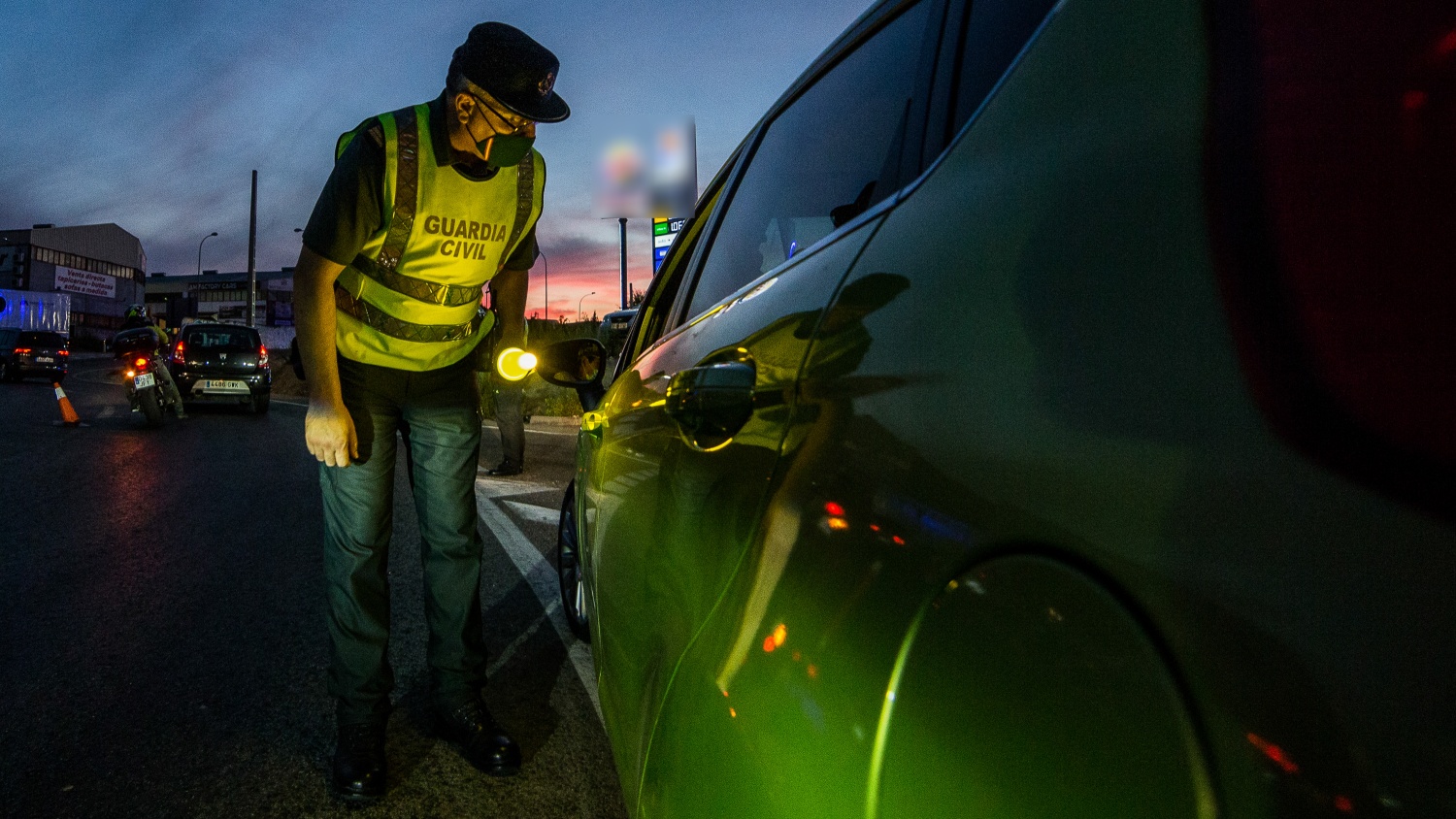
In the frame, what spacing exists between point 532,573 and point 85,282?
88477 millimetres

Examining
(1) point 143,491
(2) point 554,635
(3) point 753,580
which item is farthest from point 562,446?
(3) point 753,580

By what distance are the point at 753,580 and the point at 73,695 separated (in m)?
2.84

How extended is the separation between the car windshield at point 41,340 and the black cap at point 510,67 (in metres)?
30.7

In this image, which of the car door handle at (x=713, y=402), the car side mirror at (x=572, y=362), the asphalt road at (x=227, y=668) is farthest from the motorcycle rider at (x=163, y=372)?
the car door handle at (x=713, y=402)

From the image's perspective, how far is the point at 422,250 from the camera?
7.48 feet

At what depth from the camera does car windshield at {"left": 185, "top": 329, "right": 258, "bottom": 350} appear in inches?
559

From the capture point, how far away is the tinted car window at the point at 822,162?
4.10 ft

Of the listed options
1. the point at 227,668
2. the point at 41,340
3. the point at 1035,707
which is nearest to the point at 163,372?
the point at 227,668

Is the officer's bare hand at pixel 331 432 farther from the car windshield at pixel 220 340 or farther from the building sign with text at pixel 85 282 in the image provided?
the building sign with text at pixel 85 282

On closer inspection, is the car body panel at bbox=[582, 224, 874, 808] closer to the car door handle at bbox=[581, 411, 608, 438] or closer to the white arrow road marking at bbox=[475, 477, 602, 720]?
the car door handle at bbox=[581, 411, 608, 438]

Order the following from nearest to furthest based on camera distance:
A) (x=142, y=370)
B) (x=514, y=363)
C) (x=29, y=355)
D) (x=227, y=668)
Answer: (x=514, y=363) → (x=227, y=668) → (x=142, y=370) → (x=29, y=355)

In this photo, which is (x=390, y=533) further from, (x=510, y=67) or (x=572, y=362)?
(x=510, y=67)

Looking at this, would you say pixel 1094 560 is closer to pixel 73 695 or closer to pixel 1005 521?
pixel 1005 521

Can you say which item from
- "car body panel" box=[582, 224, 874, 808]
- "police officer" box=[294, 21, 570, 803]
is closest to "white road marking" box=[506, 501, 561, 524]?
"police officer" box=[294, 21, 570, 803]
